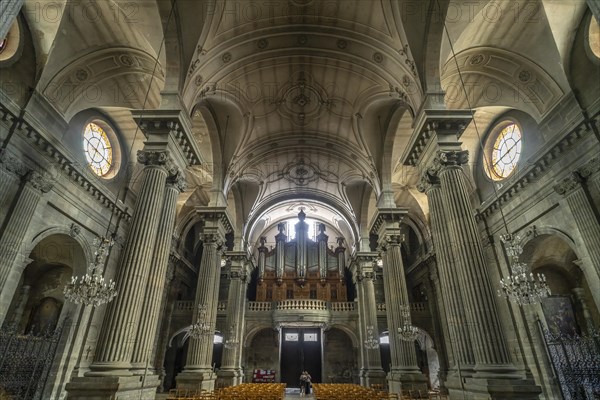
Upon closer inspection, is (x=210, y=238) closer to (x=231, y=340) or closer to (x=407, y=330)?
(x=231, y=340)

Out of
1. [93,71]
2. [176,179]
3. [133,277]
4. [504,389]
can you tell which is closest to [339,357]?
[504,389]

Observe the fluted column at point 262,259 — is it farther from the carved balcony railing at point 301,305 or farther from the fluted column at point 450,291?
the fluted column at point 450,291

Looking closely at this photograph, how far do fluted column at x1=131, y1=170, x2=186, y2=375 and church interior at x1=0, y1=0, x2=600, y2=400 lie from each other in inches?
1.8

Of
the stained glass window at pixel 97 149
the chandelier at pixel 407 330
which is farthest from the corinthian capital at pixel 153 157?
the chandelier at pixel 407 330

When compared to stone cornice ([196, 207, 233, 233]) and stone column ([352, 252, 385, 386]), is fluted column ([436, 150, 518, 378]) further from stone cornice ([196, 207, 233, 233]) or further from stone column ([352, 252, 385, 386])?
stone column ([352, 252, 385, 386])

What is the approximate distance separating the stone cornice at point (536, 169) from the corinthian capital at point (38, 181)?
1226 cm

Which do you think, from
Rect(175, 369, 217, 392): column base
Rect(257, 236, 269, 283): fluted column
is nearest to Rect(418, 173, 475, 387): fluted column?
Rect(175, 369, 217, 392): column base

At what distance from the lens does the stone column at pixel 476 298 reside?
5.38 meters

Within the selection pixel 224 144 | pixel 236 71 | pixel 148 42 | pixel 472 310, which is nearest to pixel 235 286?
pixel 224 144

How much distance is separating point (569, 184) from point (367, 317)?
36.5 feet

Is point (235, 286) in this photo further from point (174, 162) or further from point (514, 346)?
point (514, 346)

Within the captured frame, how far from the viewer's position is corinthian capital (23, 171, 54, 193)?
8.38m

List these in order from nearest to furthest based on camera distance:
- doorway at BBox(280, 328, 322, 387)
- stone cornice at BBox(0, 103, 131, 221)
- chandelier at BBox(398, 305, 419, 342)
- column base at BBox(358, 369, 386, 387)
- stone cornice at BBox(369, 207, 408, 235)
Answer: stone cornice at BBox(0, 103, 131, 221), chandelier at BBox(398, 305, 419, 342), stone cornice at BBox(369, 207, 408, 235), column base at BBox(358, 369, 386, 387), doorway at BBox(280, 328, 322, 387)

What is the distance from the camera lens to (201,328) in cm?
1134
